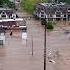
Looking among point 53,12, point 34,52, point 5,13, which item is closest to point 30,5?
point 53,12

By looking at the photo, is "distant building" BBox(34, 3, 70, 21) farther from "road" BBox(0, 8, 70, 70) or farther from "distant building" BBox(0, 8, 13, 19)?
"road" BBox(0, 8, 70, 70)

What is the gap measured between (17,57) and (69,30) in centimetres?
1290

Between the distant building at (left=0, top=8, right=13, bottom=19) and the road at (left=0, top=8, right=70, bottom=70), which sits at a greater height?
the distant building at (left=0, top=8, right=13, bottom=19)

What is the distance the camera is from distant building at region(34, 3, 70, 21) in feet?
138

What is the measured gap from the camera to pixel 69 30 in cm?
3450

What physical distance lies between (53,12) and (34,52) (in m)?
18.8

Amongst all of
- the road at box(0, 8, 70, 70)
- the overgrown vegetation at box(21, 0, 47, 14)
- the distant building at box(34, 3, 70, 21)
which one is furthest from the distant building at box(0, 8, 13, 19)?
the road at box(0, 8, 70, 70)

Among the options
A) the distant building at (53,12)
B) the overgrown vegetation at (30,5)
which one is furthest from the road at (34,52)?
the overgrown vegetation at (30,5)

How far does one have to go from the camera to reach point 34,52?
78.3 feet

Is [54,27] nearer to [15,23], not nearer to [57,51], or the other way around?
[15,23]

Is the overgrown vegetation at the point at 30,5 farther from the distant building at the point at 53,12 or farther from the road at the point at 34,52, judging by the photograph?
the road at the point at 34,52

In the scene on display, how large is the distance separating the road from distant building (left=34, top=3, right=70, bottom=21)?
9.19 meters

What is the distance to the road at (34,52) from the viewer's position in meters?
20.7

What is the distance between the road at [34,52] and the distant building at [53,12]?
9189mm
